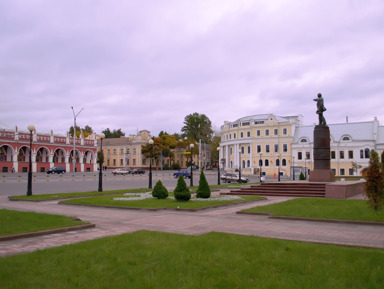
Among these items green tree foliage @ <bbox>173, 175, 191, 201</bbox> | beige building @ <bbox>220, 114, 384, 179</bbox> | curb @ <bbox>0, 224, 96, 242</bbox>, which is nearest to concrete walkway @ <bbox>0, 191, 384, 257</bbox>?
curb @ <bbox>0, 224, 96, 242</bbox>

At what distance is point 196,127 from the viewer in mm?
119250

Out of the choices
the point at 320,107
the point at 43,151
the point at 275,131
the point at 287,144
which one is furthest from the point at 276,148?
the point at 320,107

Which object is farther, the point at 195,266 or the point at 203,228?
the point at 203,228

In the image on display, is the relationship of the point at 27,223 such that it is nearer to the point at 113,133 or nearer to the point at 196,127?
the point at 196,127

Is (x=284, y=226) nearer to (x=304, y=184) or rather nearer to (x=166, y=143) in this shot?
(x=304, y=184)

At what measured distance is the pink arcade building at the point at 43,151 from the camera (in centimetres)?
6328

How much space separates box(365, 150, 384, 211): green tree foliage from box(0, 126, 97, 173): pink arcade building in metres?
64.3

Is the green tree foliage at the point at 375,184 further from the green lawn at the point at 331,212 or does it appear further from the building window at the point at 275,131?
the building window at the point at 275,131

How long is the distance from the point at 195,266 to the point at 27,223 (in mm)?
6441

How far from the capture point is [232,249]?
22.8ft

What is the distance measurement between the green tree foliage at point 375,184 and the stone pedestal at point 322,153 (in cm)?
1174

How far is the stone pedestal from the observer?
917 inches

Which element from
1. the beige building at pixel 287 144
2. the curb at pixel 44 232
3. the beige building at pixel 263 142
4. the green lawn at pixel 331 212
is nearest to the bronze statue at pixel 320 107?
the green lawn at pixel 331 212

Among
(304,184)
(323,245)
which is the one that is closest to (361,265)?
(323,245)
